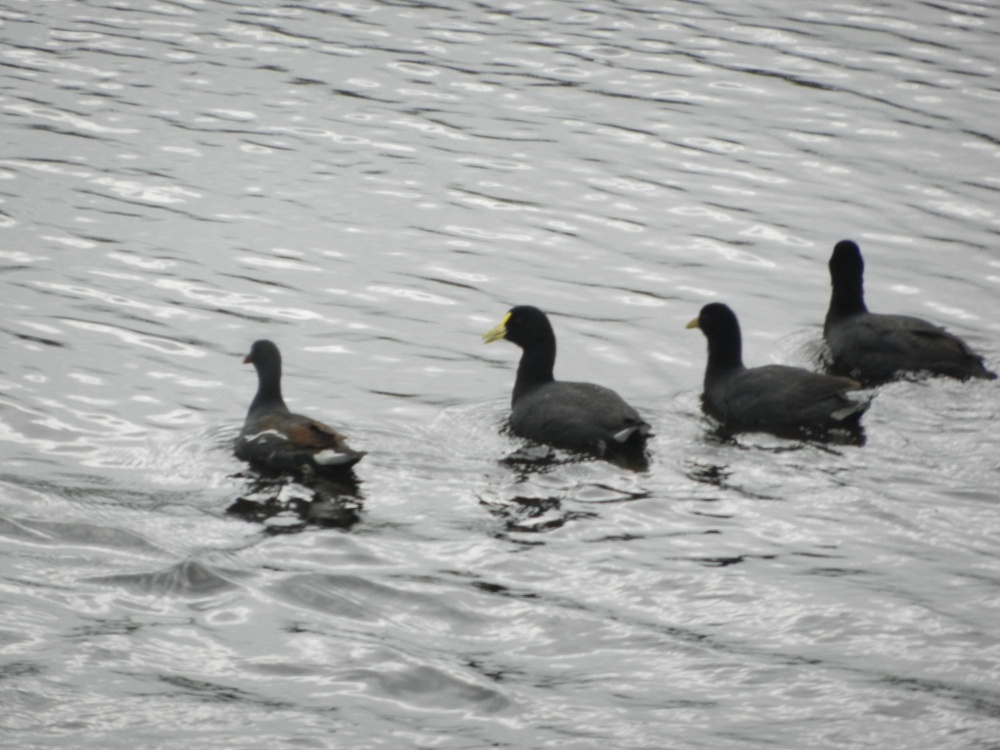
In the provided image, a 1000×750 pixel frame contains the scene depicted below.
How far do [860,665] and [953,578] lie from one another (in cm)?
141

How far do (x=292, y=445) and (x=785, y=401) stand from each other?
394cm

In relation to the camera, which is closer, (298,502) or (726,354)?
(298,502)

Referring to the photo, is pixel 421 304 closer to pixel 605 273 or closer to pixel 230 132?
pixel 605 273

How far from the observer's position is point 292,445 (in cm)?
1088

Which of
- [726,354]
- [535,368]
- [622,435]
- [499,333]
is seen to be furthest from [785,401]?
[499,333]

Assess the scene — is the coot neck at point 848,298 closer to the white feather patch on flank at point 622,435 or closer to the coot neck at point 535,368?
the coot neck at point 535,368

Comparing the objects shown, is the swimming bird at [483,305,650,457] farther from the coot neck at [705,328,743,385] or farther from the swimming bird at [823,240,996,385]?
the swimming bird at [823,240,996,385]

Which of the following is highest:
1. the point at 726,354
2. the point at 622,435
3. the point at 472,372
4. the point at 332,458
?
the point at 726,354

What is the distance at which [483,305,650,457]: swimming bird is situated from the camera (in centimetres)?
1147

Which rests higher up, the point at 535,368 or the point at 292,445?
the point at 535,368

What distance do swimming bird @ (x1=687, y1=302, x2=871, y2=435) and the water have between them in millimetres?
313

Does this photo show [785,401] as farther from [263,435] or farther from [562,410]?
[263,435]

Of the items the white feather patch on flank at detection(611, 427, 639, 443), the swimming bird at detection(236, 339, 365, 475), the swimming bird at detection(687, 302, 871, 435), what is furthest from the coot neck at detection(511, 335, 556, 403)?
the swimming bird at detection(236, 339, 365, 475)

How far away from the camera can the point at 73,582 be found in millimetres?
9141
